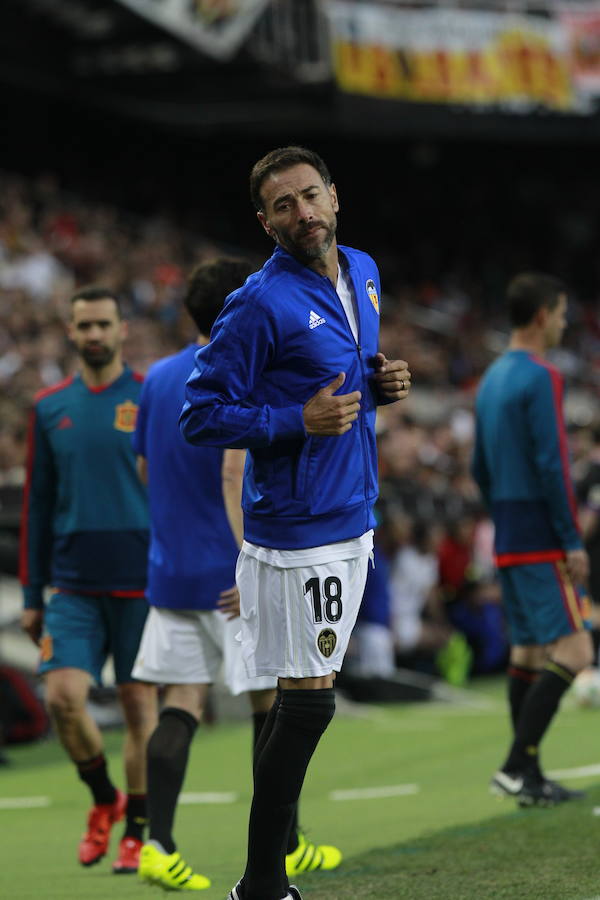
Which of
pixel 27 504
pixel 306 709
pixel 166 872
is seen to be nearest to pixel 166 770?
pixel 166 872

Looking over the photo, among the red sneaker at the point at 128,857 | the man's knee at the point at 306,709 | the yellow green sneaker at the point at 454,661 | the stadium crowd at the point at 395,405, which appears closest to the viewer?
the man's knee at the point at 306,709

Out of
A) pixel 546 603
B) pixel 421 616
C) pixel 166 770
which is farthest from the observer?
pixel 421 616

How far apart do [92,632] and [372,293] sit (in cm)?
221

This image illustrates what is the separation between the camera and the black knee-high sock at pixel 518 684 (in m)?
7.01

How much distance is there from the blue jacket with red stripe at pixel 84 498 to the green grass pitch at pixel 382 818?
3.85 ft

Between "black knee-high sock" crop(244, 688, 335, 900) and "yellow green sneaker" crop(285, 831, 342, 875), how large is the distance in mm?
1072

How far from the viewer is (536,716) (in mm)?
6676

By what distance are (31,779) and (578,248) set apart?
26619 millimetres

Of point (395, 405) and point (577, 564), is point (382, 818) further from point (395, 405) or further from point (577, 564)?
point (395, 405)

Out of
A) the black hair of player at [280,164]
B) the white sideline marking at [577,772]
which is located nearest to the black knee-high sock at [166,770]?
the black hair of player at [280,164]

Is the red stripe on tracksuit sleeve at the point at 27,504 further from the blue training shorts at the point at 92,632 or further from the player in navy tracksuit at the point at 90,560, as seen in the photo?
the blue training shorts at the point at 92,632

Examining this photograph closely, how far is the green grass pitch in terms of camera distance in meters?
5.10

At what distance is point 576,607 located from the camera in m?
6.75

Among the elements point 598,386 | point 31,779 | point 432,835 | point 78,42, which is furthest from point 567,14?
point 432,835
